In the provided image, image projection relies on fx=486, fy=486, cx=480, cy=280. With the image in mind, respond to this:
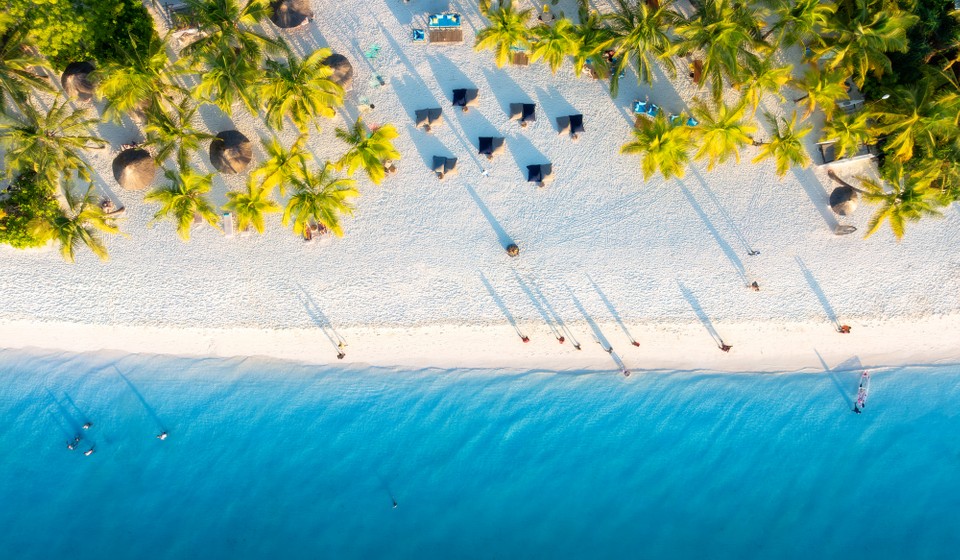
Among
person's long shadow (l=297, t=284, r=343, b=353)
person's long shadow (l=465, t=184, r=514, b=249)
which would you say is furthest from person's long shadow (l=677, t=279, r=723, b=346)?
person's long shadow (l=297, t=284, r=343, b=353)

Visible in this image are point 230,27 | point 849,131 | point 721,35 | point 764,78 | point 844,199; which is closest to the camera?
point 721,35

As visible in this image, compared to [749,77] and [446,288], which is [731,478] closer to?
[446,288]

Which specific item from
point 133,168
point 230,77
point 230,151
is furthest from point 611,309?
point 133,168

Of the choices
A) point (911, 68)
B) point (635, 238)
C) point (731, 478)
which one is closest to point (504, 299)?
point (635, 238)

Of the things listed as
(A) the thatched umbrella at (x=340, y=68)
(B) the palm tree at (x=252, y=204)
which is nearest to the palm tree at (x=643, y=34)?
(A) the thatched umbrella at (x=340, y=68)

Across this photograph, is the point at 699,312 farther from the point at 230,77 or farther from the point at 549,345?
the point at 230,77

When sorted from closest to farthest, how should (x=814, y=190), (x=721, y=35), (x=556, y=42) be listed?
1. (x=721, y=35)
2. (x=556, y=42)
3. (x=814, y=190)
